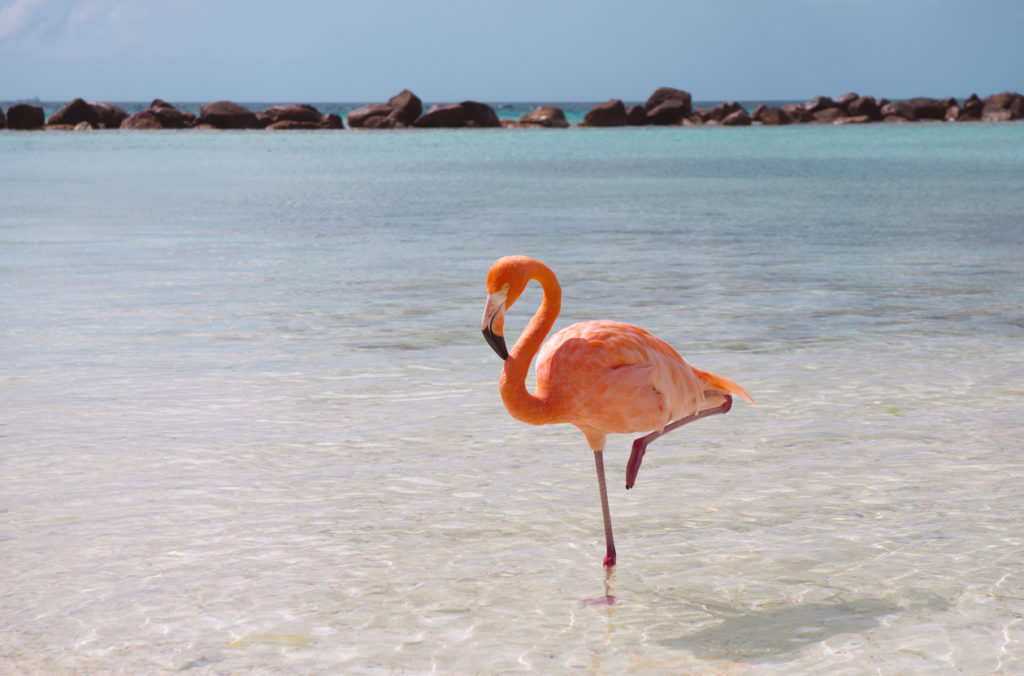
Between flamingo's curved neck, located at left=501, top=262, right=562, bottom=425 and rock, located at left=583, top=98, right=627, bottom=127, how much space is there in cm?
7085

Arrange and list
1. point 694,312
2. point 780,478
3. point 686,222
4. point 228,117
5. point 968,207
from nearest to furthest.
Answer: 1. point 780,478
2. point 694,312
3. point 686,222
4. point 968,207
5. point 228,117

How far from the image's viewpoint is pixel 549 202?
23172 mm

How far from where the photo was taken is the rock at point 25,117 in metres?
66.6

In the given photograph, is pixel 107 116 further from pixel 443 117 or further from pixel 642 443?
pixel 642 443

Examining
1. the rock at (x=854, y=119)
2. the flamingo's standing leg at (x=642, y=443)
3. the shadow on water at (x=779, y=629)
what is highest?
the rock at (x=854, y=119)

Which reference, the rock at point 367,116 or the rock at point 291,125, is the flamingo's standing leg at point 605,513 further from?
the rock at point 367,116

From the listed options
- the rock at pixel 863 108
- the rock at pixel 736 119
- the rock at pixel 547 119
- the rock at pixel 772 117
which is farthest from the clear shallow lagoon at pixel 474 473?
the rock at pixel 863 108

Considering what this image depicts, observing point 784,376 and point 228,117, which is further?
point 228,117

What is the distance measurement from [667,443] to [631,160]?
33.2 meters

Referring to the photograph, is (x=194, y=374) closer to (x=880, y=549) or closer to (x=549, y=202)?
(x=880, y=549)

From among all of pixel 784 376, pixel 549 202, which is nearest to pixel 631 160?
pixel 549 202

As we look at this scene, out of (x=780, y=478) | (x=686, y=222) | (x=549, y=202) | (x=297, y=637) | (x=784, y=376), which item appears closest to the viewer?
(x=297, y=637)

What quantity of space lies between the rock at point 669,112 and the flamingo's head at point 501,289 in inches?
2803

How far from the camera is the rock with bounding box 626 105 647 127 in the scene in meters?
74.7
